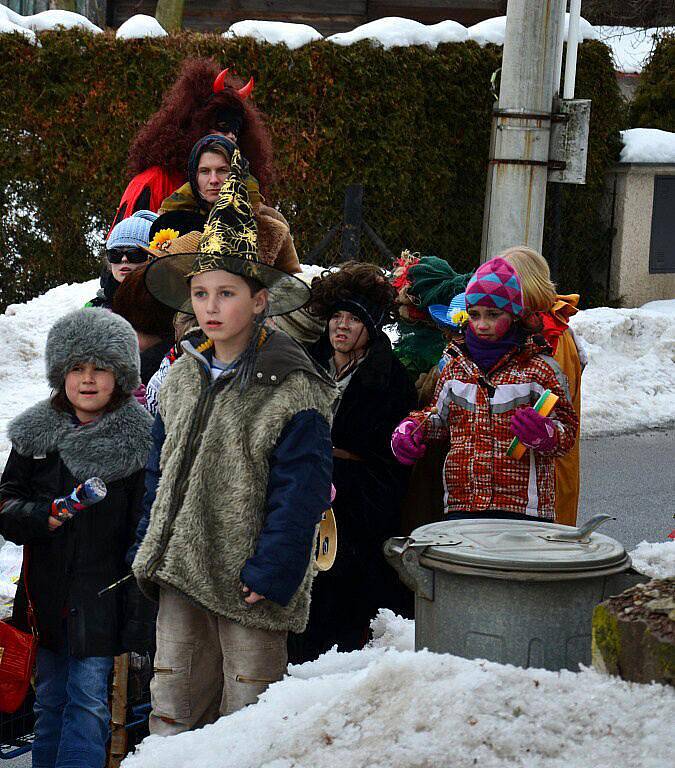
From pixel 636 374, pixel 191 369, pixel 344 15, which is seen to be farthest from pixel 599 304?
pixel 191 369

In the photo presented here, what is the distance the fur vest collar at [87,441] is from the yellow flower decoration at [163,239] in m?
1.41

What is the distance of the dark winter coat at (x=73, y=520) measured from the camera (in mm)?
3910

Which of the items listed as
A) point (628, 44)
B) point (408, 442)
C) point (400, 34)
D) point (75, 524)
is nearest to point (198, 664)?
point (75, 524)

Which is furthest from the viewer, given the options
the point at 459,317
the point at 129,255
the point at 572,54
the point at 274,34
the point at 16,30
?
the point at 274,34

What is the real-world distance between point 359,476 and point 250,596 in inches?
56.4

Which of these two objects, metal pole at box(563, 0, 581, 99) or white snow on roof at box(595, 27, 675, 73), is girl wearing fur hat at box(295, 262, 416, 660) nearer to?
metal pole at box(563, 0, 581, 99)

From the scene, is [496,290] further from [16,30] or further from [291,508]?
[16,30]

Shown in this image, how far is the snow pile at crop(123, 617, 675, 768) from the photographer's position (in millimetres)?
2742

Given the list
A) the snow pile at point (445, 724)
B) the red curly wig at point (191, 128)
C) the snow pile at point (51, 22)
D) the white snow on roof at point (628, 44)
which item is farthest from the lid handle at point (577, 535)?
the white snow on roof at point (628, 44)

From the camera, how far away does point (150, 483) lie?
3.88m

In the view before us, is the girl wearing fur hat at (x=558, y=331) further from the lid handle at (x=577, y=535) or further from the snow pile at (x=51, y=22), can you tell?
the snow pile at (x=51, y=22)

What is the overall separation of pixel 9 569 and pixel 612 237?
1108 cm

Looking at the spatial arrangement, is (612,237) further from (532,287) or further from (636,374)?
(532,287)

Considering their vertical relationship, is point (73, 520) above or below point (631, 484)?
above
